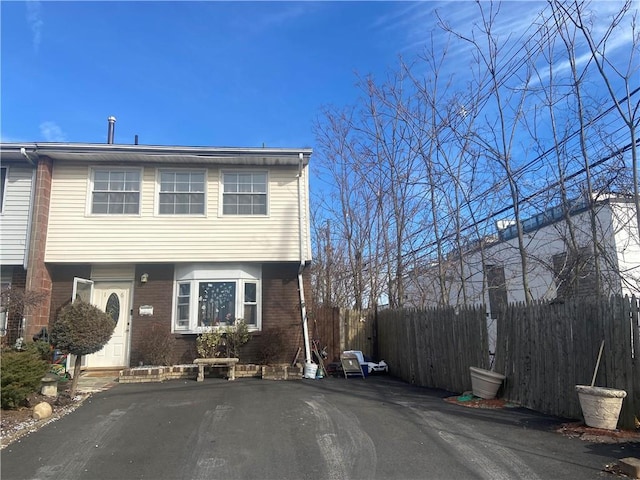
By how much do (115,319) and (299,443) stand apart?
8.26 meters

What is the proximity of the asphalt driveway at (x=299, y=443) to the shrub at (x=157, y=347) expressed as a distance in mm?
3080

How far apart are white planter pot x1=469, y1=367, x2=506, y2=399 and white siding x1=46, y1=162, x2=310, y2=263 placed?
214 inches

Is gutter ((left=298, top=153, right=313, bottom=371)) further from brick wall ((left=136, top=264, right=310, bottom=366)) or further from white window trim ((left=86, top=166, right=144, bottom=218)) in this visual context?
white window trim ((left=86, top=166, right=144, bottom=218))

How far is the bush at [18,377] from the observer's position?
7.03 meters

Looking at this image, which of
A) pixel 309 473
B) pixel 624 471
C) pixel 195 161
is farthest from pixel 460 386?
pixel 195 161

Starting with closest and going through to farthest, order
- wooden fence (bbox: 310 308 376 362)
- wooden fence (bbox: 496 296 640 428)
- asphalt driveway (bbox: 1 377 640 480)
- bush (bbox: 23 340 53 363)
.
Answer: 1. asphalt driveway (bbox: 1 377 640 480)
2. wooden fence (bbox: 496 296 640 428)
3. bush (bbox: 23 340 53 363)
4. wooden fence (bbox: 310 308 376 362)

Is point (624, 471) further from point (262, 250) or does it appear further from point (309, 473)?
point (262, 250)

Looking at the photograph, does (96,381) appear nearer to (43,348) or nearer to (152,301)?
(43,348)

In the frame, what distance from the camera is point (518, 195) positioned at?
10.4 metres

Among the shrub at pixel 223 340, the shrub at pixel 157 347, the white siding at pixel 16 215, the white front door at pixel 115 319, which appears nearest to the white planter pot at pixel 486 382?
the shrub at pixel 223 340

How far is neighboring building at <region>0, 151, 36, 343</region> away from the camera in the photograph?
1153cm

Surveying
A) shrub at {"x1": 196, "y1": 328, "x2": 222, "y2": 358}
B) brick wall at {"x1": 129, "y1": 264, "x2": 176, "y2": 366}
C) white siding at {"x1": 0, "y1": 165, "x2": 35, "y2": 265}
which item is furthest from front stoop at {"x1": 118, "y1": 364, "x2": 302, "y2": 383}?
white siding at {"x1": 0, "y1": 165, "x2": 35, "y2": 265}

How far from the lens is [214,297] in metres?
12.6

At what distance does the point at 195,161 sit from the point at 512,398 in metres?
9.16
